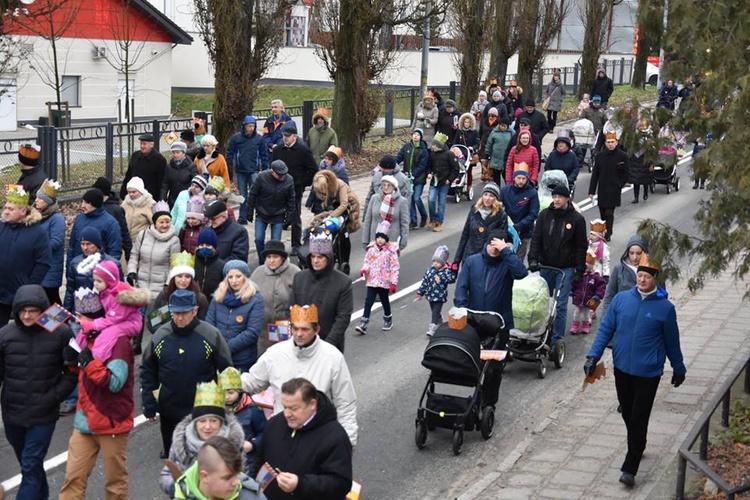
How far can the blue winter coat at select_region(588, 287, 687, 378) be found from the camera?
978cm

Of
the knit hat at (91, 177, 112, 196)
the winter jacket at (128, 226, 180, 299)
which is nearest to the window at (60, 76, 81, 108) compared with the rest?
the knit hat at (91, 177, 112, 196)

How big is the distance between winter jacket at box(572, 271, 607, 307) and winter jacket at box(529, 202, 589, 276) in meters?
0.68

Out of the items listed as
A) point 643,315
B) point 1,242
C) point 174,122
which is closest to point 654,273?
point 643,315

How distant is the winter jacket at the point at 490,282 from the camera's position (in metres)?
11.6

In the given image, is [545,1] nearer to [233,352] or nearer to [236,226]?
[236,226]

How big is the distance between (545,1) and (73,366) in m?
36.4

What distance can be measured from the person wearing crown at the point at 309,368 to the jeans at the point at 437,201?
12.5 m

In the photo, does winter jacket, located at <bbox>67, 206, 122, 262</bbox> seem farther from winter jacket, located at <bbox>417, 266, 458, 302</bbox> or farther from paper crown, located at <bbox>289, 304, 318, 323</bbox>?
paper crown, located at <bbox>289, 304, 318, 323</bbox>

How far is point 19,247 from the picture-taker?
39.6ft

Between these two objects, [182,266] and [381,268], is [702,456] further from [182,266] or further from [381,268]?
[381,268]

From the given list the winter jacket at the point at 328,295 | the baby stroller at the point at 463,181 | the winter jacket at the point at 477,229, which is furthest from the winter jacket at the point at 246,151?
the winter jacket at the point at 328,295

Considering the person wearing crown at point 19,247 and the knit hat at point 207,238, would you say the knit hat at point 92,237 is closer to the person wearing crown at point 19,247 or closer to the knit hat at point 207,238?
the person wearing crown at point 19,247

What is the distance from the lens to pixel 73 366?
8.56m

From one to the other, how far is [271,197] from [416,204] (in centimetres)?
503
